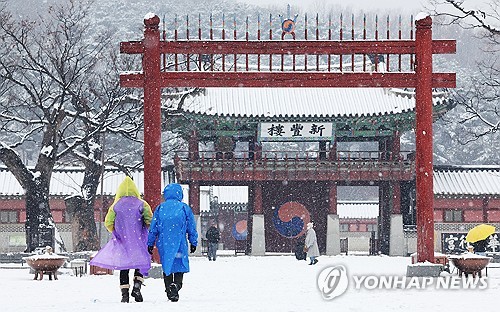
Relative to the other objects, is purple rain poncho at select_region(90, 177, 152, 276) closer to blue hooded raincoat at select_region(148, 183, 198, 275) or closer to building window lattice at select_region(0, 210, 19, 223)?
blue hooded raincoat at select_region(148, 183, 198, 275)

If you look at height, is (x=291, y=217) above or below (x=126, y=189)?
below

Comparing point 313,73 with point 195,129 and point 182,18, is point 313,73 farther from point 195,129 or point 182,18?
point 182,18

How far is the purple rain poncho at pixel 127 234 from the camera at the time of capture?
11094 mm

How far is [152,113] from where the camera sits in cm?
1647

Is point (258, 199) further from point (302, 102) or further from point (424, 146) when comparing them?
point (424, 146)

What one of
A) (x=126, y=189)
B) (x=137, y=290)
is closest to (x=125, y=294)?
(x=137, y=290)

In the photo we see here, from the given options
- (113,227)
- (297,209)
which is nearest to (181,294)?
(113,227)

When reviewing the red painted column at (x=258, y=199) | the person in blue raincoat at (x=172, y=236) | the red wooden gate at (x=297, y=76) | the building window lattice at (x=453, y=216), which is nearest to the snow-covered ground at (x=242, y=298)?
the person in blue raincoat at (x=172, y=236)

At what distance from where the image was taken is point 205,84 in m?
16.8

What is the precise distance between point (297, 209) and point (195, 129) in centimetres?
547

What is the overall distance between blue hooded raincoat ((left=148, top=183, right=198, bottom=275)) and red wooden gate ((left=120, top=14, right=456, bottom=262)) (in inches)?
200

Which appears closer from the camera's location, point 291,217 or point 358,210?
point 291,217

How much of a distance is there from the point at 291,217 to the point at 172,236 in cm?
2625

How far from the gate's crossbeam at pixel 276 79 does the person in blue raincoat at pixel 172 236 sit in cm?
578
